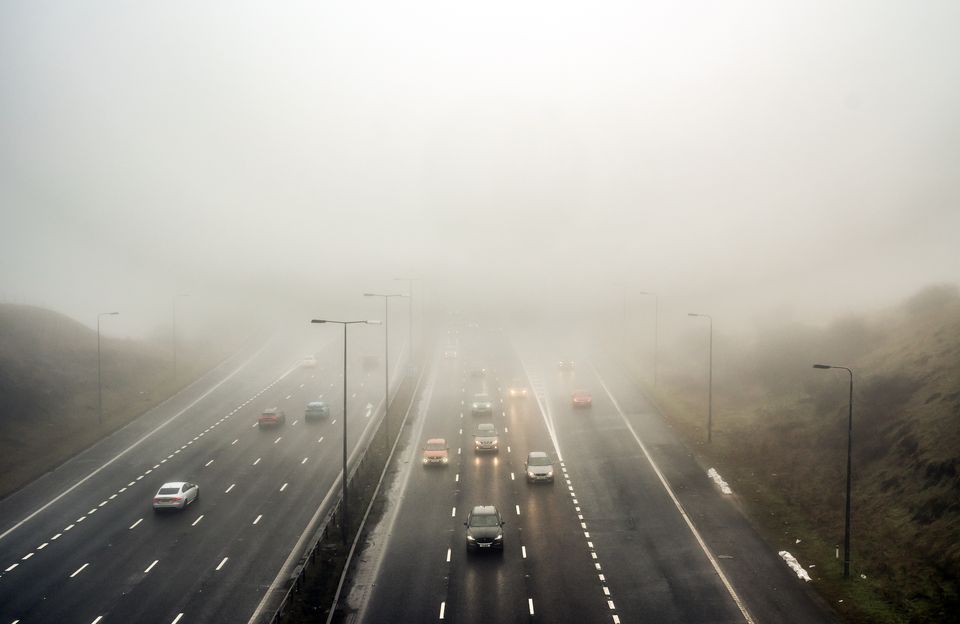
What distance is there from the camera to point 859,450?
139 feet

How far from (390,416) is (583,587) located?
34626 millimetres

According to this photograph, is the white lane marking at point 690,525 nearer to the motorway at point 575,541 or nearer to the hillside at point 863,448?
the motorway at point 575,541

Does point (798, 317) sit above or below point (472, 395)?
above

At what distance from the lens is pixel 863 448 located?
→ 42156mm

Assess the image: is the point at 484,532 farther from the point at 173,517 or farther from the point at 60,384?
the point at 60,384

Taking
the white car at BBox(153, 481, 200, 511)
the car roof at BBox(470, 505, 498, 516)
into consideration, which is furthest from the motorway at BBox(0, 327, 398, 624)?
the car roof at BBox(470, 505, 498, 516)

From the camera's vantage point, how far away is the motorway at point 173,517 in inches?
1168

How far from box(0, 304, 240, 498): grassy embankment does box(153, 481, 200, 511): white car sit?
11.6 meters

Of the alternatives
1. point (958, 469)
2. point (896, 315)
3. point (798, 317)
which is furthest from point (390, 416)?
point (798, 317)

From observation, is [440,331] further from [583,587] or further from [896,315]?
[583,587]

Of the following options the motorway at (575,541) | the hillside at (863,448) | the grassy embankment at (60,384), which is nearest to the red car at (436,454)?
the motorway at (575,541)

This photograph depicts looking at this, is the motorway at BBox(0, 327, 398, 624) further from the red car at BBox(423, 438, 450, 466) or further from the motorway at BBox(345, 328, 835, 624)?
the red car at BBox(423, 438, 450, 466)

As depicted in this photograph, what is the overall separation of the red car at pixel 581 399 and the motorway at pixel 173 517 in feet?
64.2

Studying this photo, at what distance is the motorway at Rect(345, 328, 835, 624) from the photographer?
28.5 metres
